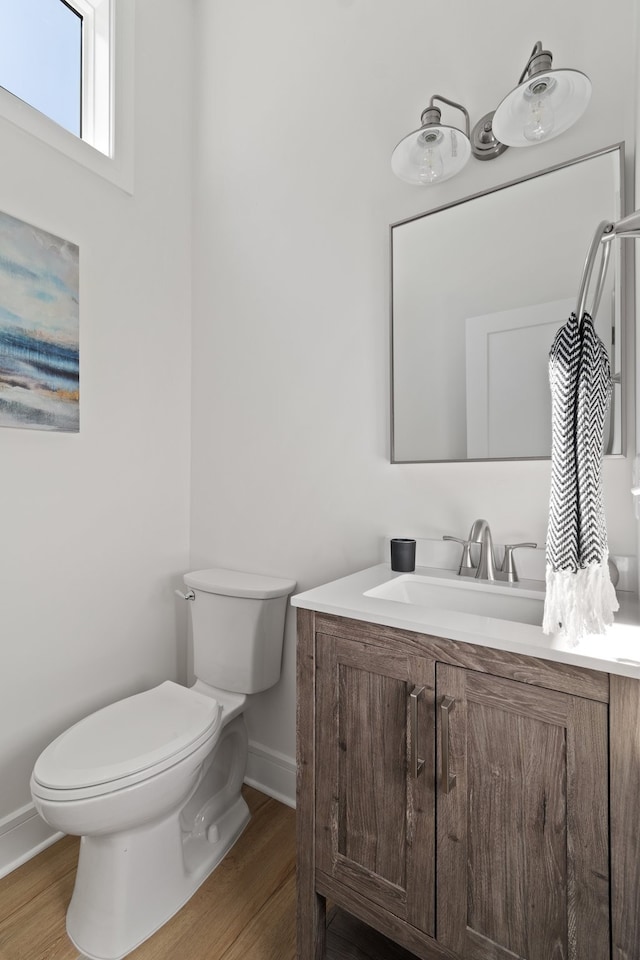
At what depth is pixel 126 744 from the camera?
125 cm

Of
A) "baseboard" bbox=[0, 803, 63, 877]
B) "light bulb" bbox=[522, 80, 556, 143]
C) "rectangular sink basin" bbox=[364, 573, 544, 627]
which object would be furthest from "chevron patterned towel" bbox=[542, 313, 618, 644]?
"baseboard" bbox=[0, 803, 63, 877]

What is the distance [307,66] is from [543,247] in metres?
1.16

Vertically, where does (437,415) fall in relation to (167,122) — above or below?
below

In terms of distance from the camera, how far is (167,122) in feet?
6.43

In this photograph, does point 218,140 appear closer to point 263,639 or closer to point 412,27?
point 412,27

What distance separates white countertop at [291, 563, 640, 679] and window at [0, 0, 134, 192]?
1.72 m

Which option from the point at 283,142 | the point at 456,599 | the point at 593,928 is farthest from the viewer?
the point at 283,142

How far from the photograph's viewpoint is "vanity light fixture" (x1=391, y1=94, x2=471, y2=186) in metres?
1.26

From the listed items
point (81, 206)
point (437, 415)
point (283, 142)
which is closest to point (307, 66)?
point (283, 142)

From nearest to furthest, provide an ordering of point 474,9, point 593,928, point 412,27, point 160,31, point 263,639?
point 593,928 → point 474,9 → point 412,27 → point 263,639 → point 160,31

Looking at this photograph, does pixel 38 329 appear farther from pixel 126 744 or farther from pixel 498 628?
pixel 498 628

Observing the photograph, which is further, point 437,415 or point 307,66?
point 307,66

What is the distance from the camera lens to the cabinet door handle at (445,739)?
90 centimetres

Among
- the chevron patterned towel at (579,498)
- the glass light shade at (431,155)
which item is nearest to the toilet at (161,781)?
the chevron patterned towel at (579,498)
